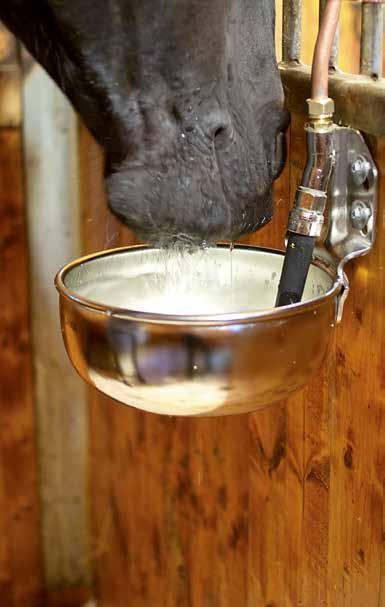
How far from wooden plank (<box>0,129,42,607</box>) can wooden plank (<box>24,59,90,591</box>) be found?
0.02 metres

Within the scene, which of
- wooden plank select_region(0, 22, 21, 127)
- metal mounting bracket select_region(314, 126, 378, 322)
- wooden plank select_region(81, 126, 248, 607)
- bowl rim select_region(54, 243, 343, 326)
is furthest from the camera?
wooden plank select_region(0, 22, 21, 127)

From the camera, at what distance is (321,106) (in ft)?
3.03

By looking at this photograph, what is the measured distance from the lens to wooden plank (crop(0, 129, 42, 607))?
6.74ft

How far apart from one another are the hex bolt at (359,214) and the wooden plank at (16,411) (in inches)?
45.8

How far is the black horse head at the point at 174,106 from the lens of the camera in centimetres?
90

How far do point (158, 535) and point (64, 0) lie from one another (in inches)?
51.1

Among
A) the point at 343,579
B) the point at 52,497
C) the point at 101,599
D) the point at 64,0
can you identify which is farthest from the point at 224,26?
the point at 101,599

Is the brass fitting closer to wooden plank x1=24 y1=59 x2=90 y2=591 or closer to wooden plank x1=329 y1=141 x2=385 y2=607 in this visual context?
wooden plank x1=329 y1=141 x2=385 y2=607

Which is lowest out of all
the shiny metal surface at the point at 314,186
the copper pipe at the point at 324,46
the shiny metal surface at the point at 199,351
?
the shiny metal surface at the point at 199,351

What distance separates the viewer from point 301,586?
1321mm

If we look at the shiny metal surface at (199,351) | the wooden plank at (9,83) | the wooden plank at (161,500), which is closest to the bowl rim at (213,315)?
the shiny metal surface at (199,351)

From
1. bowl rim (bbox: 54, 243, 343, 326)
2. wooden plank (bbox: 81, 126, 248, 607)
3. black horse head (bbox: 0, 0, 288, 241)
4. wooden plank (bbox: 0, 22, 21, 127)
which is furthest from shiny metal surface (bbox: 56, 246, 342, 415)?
wooden plank (bbox: 0, 22, 21, 127)

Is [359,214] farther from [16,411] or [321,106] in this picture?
[16,411]

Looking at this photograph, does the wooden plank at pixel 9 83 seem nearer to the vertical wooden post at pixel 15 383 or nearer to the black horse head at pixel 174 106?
the vertical wooden post at pixel 15 383
